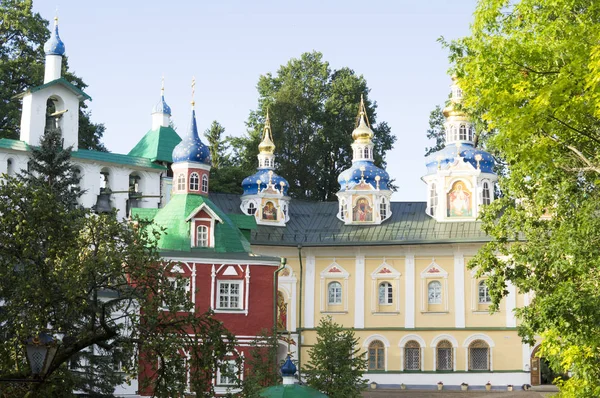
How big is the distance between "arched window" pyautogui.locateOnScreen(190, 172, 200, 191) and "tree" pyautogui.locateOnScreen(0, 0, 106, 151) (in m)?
10.4

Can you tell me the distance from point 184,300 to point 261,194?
3029cm

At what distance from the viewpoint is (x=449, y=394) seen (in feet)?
136

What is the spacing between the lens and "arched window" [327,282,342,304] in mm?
45906

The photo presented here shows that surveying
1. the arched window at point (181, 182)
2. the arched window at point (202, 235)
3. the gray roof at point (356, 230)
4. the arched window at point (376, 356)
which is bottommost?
the arched window at point (376, 356)

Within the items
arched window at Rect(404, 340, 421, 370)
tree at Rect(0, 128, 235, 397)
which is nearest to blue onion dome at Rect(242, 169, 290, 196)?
arched window at Rect(404, 340, 421, 370)

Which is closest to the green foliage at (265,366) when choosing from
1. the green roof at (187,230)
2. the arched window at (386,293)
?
the green roof at (187,230)

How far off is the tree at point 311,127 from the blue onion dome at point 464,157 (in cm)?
977

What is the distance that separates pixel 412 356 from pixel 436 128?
15.3 metres

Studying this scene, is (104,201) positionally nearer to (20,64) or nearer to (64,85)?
(64,85)

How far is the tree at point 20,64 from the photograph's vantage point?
46.9 metres

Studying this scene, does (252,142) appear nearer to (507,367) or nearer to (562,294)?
(507,367)

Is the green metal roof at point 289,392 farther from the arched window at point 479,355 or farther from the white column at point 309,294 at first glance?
the white column at point 309,294

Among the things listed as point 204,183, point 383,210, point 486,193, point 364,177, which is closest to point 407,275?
point 383,210

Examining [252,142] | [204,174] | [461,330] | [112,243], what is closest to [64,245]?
[112,243]
